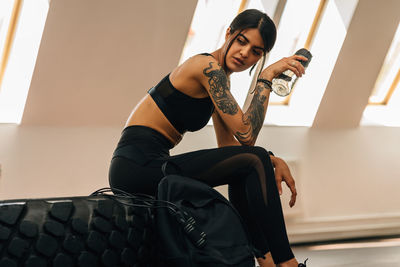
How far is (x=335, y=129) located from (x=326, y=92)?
12.8 inches

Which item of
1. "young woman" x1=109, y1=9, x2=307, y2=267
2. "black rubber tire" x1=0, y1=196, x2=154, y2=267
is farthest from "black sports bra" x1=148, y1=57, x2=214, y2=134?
"black rubber tire" x1=0, y1=196, x2=154, y2=267

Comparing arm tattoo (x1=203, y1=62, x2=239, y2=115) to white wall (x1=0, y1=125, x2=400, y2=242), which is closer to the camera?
arm tattoo (x1=203, y1=62, x2=239, y2=115)

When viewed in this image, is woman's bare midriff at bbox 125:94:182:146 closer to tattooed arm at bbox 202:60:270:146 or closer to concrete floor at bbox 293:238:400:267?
tattooed arm at bbox 202:60:270:146

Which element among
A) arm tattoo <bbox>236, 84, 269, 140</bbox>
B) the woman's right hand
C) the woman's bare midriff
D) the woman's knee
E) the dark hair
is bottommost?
the woman's bare midriff

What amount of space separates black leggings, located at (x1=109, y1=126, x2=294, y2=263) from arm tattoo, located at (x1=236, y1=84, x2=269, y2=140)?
0.21 metres

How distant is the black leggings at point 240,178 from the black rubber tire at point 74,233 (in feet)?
1.21

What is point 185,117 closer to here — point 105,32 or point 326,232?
point 105,32

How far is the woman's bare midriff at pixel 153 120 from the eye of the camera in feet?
5.82

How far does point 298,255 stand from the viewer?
3.15m

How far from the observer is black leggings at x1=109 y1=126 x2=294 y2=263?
5.07 feet

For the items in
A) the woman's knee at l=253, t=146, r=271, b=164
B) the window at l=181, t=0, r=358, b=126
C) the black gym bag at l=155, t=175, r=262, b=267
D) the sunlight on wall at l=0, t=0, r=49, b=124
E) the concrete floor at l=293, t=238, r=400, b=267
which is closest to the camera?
the black gym bag at l=155, t=175, r=262, b=267

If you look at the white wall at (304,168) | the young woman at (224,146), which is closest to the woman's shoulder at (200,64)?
the young woman at (224,146)

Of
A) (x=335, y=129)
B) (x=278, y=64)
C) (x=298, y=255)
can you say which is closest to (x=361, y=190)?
(x=335, y=129)

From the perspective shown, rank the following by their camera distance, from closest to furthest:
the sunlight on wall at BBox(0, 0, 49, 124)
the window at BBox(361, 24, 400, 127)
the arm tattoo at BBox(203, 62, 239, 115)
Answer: the arm tattoo at BBox(203, 62, 239, 115)
the sunlight on wall at BBox(0, 0, 49, 124)
the window at BBox(361, 24, 400, 127)
